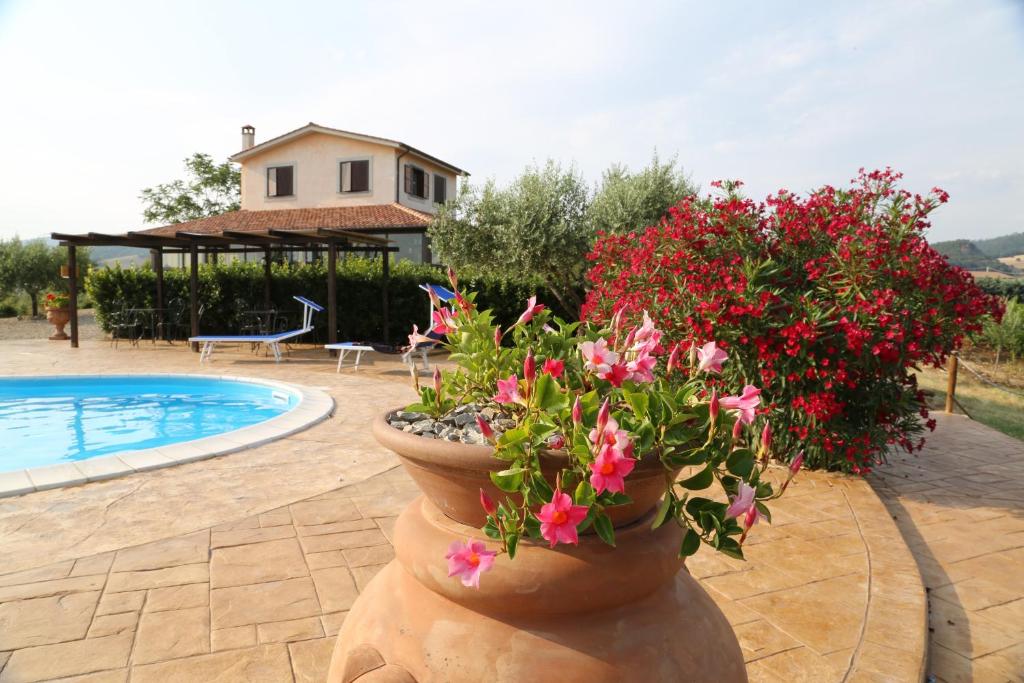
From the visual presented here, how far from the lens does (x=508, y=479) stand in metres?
1.12

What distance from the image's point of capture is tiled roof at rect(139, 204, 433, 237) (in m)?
20.1

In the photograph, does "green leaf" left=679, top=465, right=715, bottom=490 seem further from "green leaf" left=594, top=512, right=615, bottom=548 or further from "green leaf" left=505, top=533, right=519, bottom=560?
"green leaf" left=505, top=533, right=519, bottom=560

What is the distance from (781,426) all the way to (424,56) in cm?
493

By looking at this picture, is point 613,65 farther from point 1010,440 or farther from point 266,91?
point 1010,440

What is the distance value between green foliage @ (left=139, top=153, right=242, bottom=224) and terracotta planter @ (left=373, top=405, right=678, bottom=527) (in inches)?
1509

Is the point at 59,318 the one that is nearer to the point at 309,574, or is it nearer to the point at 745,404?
the point at 309,574

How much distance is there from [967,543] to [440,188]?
25.0 m

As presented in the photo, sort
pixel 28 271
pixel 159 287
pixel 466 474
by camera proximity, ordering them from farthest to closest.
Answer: pixel 28 271 < pixel 159 287 < pixel 466 474

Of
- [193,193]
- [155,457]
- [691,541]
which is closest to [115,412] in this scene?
[155,457]

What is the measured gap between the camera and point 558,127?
10.5 meters

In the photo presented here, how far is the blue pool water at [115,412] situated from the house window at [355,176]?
607 inches

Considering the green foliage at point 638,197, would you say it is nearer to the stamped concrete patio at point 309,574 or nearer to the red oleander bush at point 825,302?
the red oleander bush at point 825,302

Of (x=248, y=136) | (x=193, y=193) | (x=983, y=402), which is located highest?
(x=248, y=136)

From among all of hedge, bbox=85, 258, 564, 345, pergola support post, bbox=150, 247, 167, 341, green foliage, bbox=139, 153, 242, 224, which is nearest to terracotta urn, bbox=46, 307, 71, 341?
hedge, bbox=85, 258, 564, 345
